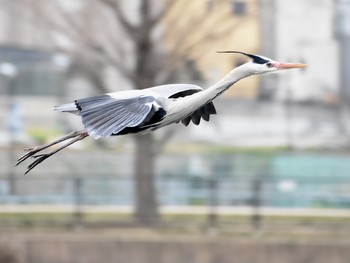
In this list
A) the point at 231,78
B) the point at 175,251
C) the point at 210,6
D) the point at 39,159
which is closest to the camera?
the point at 231,78

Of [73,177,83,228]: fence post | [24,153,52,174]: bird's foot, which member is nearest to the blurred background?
[73,177,83,228]: fence post

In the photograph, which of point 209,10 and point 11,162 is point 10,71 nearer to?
point 11,162

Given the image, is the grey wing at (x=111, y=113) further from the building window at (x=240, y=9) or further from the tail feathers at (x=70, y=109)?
the building window at (x=240, y=9)

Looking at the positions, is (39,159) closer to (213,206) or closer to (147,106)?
(147,106)

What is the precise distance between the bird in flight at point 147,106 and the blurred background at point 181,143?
9.06 meters

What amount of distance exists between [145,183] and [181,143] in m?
2.66

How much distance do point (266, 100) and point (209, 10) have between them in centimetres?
242

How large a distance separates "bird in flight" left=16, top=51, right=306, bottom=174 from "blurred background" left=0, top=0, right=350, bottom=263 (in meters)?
9.06

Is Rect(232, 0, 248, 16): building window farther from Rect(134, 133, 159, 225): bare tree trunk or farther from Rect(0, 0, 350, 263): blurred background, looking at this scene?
Rect(134, 133, 159, 225): bare tree trunk

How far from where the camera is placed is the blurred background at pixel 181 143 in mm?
14328

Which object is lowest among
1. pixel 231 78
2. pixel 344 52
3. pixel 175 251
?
pixel 175 251

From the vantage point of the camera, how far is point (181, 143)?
17922mm

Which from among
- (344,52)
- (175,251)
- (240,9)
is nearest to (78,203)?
(175,251)

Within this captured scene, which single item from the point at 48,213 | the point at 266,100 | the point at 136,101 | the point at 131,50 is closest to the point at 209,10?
the point at 131,50
